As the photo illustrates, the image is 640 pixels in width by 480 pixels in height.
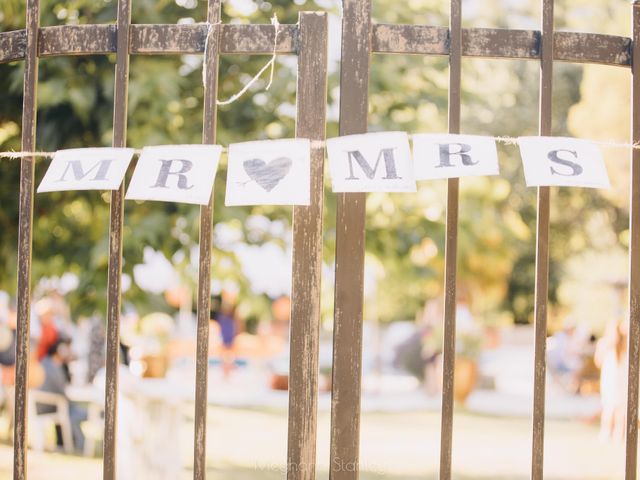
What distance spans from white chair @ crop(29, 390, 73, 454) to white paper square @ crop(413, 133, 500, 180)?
16.2 feet

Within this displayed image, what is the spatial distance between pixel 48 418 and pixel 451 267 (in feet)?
16.1

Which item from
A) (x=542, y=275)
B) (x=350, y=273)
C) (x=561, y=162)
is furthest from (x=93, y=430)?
(x=561, y=162)

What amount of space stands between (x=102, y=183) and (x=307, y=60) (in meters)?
0.65

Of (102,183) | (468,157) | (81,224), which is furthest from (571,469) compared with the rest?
(102,183)

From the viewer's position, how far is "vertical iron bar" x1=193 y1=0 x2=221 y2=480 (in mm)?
1956

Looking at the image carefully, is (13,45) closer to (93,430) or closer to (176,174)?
(176,174)

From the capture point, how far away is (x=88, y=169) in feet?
6.65

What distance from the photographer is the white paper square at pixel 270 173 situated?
190 centimetres

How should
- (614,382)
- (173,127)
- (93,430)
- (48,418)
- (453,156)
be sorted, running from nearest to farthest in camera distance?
(453,156) → (173,127) → (48,418) → (93,430) → (614,382)

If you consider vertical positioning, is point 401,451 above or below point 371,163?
below

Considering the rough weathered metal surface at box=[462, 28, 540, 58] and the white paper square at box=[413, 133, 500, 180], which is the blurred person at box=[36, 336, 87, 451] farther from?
the rough weathered metal surface at box=[462, 28, 540, 58]

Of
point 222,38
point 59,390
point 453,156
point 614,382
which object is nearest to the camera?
point 453,156

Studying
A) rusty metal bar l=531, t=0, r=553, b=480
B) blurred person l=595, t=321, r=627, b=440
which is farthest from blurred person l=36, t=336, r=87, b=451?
rusty metal bar l=531, t=0, r=553, b=480

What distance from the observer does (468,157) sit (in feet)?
6.29
